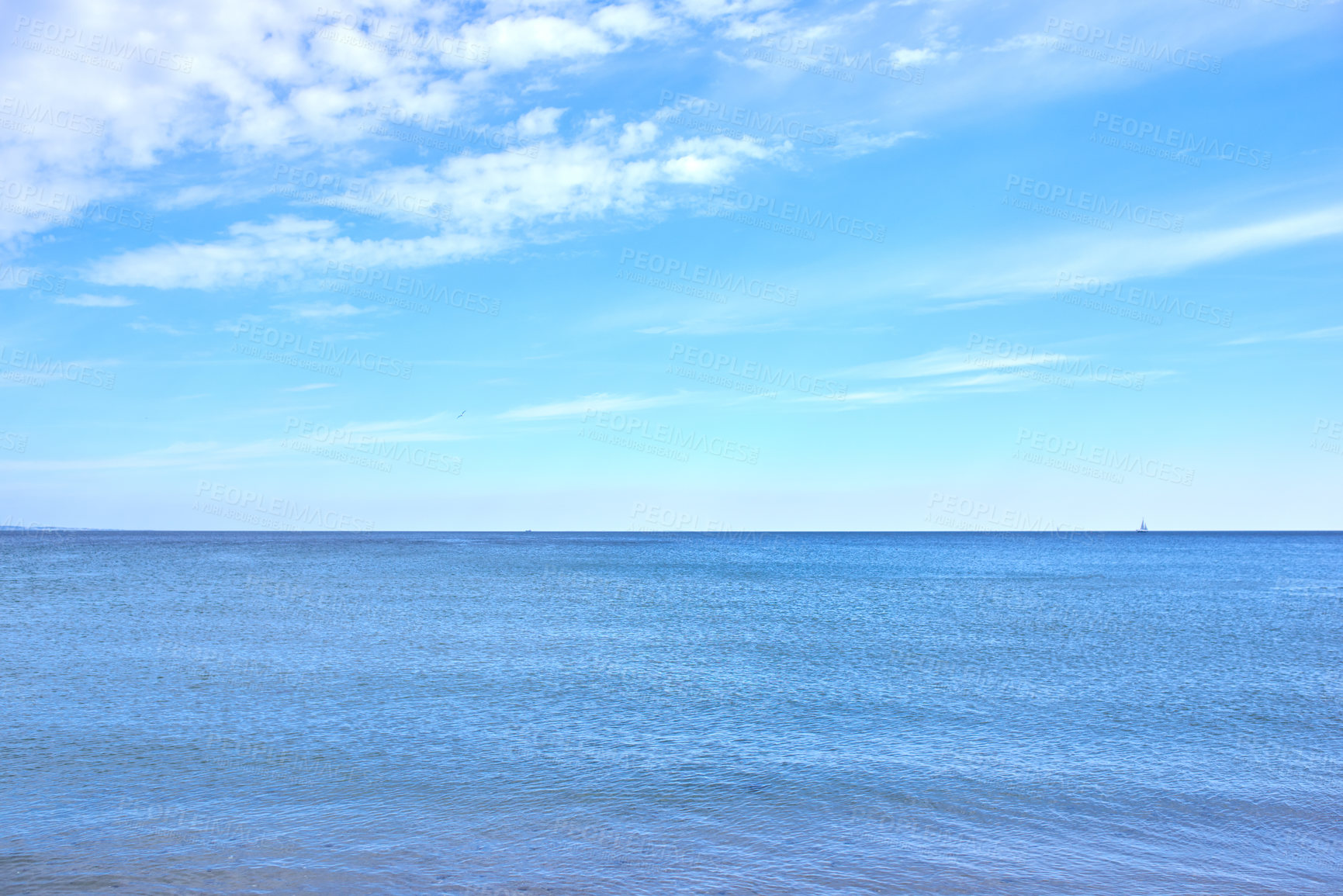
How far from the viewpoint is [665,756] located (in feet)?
57.9

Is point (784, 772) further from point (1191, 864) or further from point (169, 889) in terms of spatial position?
point (169, 889)

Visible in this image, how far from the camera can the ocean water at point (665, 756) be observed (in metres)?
12.1

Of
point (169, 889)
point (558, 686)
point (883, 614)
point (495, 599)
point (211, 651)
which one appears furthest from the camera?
point (495, 599)

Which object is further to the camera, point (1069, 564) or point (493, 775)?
point (1069, 564)

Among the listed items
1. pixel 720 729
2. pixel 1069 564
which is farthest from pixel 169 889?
pixel 1069 564

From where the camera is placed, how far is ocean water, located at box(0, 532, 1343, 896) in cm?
1212

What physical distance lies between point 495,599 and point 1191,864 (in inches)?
1694

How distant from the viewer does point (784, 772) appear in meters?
16.5

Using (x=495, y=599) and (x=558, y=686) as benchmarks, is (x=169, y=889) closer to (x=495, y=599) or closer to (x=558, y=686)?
(x=558, y=686)

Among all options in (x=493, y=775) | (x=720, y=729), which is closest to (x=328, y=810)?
(x=493, y=775)

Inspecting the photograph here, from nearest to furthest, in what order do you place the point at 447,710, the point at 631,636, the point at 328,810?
1. the point at 328,810
2. the point at 447,710
3. the point at 631,636

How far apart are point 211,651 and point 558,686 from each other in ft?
46.7

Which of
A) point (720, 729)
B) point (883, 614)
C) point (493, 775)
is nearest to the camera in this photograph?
point (493, 775)

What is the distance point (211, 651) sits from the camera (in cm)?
3028
